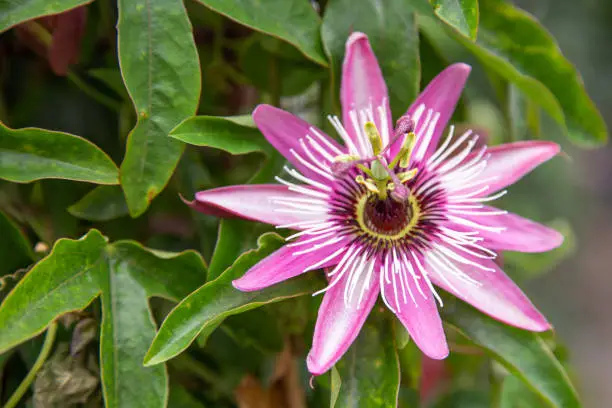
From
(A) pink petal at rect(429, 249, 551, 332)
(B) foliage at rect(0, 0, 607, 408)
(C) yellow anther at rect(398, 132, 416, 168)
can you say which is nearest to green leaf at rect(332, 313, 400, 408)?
(B) foliage at rect(0, 0, 607, 408)

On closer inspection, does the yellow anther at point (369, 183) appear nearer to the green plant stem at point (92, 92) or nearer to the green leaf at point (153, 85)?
the green leaf at point (153, 85)

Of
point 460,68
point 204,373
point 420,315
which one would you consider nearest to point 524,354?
point 420,315

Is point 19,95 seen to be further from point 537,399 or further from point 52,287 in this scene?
point 537,399

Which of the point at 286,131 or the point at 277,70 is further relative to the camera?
the point at 277,70

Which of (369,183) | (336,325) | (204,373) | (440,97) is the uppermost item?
(440,97)

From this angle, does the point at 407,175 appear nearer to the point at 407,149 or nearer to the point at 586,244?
the point at 407,149

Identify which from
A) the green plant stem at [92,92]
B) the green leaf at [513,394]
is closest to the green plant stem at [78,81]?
the green plant stem at [92,92]
